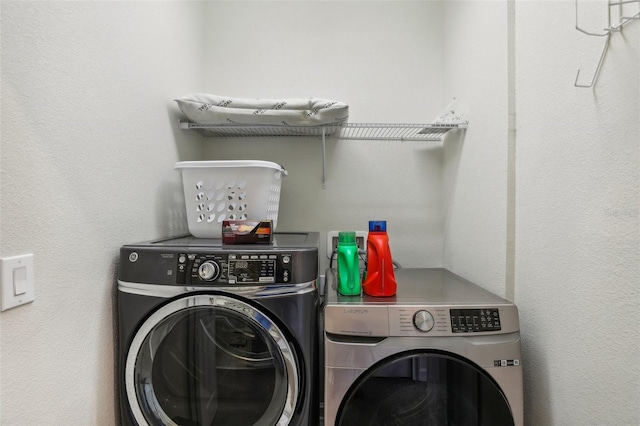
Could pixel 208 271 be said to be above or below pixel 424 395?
above

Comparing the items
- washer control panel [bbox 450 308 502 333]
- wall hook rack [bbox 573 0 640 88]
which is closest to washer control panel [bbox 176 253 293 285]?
washer control panel [bbox 450 308 502 333]

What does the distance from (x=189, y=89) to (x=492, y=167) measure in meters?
1.51

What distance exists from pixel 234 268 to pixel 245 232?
171mm

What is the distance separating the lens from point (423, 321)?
3.10 feet

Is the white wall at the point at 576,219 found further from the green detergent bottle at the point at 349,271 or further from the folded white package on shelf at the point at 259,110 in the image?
the folded white package on shelf at the point at 259,110

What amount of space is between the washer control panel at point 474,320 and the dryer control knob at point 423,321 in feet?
0.22

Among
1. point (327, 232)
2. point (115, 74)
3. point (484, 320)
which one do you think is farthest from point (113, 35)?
point (484, 320)

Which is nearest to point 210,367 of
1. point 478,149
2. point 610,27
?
point 478,149

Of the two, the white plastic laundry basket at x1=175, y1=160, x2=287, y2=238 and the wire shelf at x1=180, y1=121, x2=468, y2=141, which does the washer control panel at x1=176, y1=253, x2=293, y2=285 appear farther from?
the wire shelf at x1=180, y1=121, x2=468, y2=141

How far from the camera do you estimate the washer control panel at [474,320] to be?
3.08 ft

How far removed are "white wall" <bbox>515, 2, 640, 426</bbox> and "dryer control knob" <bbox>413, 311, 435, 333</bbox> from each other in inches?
13.6

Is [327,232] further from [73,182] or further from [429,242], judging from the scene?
[73,182]

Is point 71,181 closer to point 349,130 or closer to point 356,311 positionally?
point 356,311

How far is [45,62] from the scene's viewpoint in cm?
77
